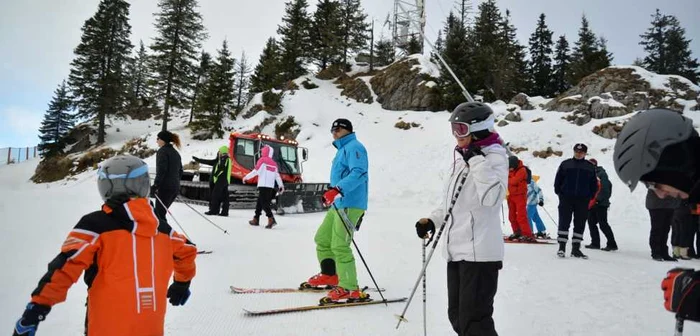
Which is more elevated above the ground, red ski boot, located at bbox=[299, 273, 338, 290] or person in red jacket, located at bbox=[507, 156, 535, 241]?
person in red jacket, located at bbox=[507, 156, 535, 241]

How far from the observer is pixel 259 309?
3.82 m

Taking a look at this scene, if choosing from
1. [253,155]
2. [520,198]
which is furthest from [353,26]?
[520,198]

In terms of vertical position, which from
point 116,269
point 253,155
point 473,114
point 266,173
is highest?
point 253,155

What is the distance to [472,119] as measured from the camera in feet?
9.41

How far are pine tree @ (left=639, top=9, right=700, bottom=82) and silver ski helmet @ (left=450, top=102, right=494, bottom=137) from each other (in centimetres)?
4417

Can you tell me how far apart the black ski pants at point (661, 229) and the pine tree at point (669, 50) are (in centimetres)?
3830

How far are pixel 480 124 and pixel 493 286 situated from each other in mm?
1134

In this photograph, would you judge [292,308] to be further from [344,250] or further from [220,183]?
[220,183]

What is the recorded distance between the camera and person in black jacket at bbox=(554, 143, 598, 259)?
22.5 feet

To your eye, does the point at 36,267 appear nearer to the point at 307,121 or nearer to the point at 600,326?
the point at 600,326

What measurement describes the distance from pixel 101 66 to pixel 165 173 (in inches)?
1333

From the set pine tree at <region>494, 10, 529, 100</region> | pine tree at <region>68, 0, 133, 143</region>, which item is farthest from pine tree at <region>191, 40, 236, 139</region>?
pine tree at <region>494, 10, 529, 100</region>

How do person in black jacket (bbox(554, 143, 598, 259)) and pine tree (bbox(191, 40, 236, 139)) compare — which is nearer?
person in black jacket (bbox(554, 143, 598, 259))

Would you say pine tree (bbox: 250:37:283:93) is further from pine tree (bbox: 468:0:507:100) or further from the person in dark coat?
the person in dark coat
